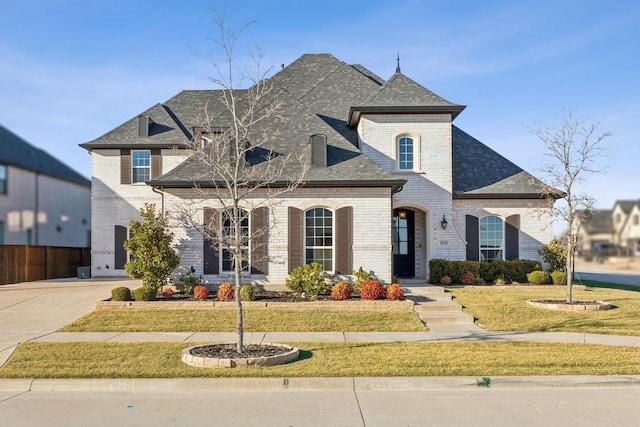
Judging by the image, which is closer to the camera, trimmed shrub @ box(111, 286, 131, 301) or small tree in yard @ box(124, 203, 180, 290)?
trimmed shrub @ box(111, 286, 131, 301)

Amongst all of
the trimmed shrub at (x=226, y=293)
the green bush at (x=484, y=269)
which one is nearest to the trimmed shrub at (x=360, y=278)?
the green bush at (x=484, y=269)

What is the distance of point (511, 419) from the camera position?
7.02 metres

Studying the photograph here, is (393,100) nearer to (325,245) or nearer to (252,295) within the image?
(325,245)

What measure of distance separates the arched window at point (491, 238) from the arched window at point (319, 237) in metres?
6.54

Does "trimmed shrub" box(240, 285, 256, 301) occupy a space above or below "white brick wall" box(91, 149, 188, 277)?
below

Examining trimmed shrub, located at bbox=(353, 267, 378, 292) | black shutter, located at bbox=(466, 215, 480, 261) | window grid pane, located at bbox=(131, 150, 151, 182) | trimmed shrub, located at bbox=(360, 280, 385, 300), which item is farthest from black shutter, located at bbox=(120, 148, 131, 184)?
black shutter, located at bbox=(466, 215, 480, 261)

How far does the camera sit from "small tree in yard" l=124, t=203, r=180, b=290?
55.0 feet

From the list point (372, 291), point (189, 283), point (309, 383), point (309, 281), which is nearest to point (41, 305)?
point (189, 283)

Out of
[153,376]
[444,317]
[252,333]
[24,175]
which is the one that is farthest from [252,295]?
[24,175]

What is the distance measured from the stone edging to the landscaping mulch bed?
14.1 ft

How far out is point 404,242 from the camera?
72.7 feet

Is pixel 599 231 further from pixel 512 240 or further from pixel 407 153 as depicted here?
pixel 407 153

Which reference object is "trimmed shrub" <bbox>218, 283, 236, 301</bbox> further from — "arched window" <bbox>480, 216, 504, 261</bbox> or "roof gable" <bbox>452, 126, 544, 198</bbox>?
"arched window" <bbox>480, 216, 504, 261</bbox>

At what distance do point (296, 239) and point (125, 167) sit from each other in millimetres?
9832
